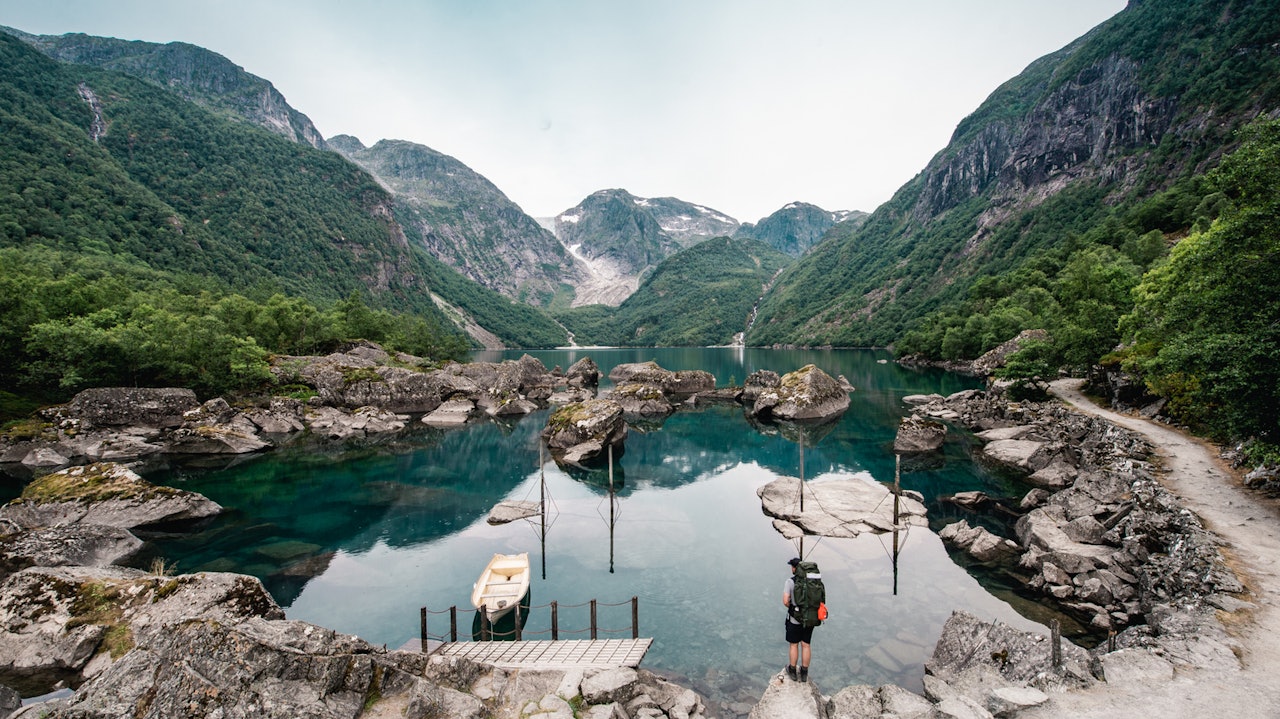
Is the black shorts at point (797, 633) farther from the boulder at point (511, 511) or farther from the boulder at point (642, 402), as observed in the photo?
the boulder at point (642, 402)

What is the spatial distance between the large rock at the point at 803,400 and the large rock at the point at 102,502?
47081 mm

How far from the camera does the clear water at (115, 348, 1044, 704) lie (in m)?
15.3

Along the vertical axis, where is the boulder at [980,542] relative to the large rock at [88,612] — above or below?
below

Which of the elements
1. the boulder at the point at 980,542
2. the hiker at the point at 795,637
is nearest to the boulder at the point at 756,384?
the boulder at the point at 980,542

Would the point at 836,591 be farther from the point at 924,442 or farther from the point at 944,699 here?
the point at 924,442

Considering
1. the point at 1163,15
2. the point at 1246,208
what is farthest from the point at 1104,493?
the point at 1163,15

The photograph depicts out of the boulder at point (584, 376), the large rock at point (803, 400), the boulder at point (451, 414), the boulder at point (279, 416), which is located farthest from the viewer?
the boulder at point (584, 376)

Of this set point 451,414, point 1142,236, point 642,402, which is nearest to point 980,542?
point 642,402

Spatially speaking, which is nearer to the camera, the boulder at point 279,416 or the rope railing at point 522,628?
the rope railing at point 522,628

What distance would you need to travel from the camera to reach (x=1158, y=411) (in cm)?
3080

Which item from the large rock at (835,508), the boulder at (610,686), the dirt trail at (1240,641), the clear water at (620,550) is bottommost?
the clear water at (620,550)

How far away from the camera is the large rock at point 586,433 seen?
39.0 metres

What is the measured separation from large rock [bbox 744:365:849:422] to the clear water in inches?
480

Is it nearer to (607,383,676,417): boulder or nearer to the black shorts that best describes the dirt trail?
the black shorts
